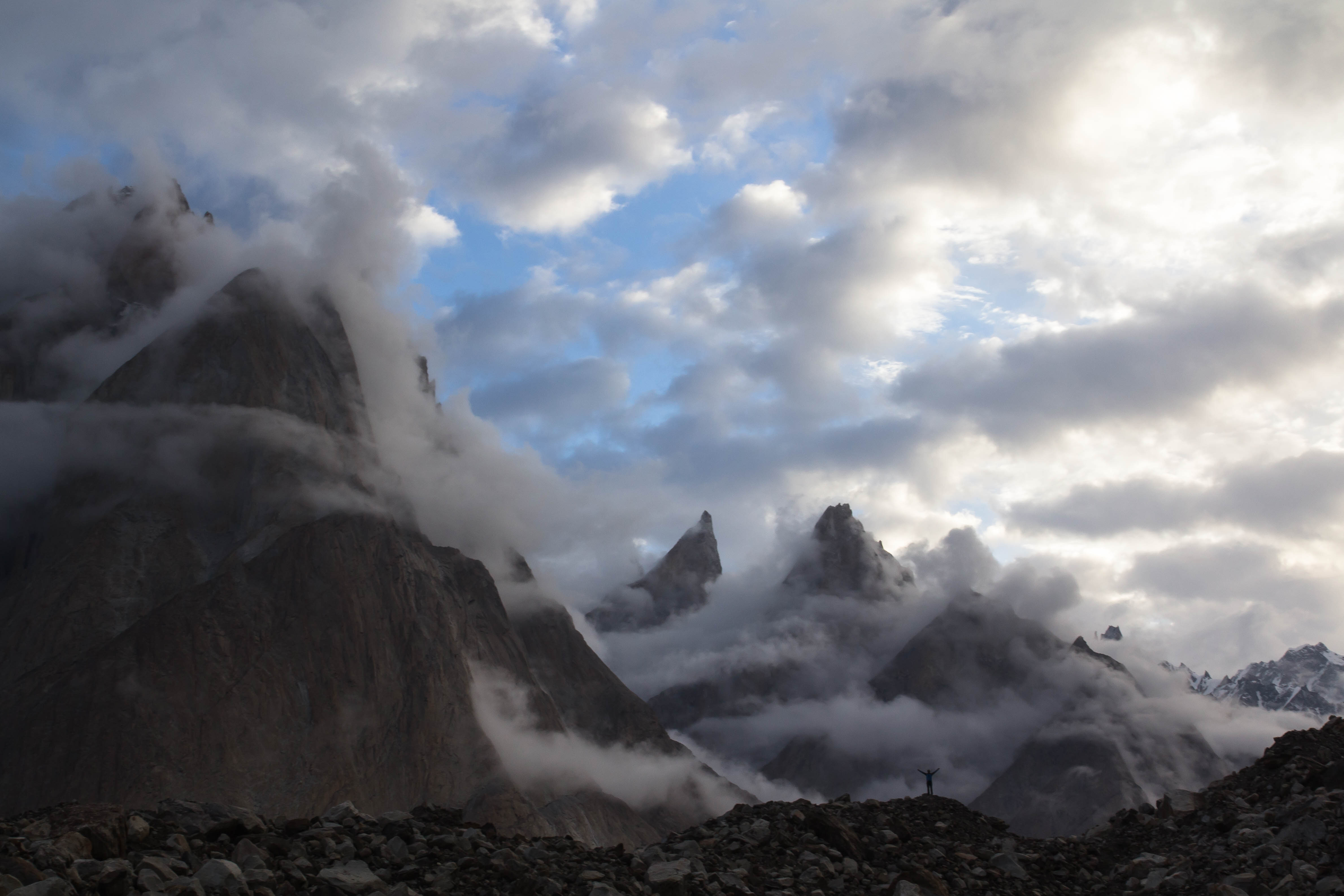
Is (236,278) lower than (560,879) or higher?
higher

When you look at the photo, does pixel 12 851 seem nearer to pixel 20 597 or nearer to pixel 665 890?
pixel 665 890

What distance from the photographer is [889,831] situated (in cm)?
2150

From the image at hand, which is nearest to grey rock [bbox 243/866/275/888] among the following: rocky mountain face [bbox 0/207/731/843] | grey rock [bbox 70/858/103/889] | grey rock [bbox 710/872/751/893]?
grey rock [bbox 70/858/103/889]

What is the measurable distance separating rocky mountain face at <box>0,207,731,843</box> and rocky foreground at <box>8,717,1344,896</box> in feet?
268

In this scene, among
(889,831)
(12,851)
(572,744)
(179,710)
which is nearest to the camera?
(12,851)

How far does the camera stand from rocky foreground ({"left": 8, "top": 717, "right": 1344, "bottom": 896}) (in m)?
14.8

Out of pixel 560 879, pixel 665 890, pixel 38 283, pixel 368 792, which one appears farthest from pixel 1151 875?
pixel 38 283

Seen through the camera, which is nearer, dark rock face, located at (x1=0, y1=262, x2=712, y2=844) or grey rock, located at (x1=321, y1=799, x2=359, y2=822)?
grey rock, located at (x1=321, y1=799, x2=359, y2=822)

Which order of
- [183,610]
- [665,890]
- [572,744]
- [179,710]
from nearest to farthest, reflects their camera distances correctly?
1. [665,890]
2. [179,710]
3. [183,610]
4. [572,744]

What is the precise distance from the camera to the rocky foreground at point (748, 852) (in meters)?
14.8

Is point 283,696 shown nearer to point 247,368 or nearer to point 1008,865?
point 247,368

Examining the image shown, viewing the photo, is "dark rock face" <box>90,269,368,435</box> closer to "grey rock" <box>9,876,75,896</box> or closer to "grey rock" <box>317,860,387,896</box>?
"grey rock" <box>317,860,387,896</box>

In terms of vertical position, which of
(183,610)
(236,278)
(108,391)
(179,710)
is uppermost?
(236,278)

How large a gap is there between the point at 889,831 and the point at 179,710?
9590cm
